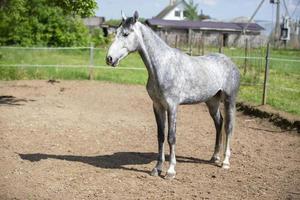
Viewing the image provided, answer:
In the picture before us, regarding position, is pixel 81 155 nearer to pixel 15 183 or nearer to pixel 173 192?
pixel 15 183

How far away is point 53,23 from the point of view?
80.7 feet

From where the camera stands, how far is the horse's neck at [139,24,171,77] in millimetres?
5391

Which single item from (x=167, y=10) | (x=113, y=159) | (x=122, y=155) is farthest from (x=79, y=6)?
(x=167, y=10)

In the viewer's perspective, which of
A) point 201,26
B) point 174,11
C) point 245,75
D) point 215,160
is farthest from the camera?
point 174,11

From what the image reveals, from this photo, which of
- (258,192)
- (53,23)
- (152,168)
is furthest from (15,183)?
(53,23)

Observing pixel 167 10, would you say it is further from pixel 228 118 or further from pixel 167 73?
pixel 167 73

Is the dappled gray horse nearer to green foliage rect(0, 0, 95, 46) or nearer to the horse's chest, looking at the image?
the horse's chest

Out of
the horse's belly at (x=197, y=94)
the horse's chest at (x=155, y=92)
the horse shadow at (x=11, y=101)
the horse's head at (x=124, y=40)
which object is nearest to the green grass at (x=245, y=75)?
the horse shadow at (x=11, y=101)

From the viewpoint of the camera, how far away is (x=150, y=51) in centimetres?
541

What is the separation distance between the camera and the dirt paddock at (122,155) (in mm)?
5043

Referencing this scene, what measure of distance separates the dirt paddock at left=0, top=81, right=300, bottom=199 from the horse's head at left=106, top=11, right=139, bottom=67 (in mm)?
1572

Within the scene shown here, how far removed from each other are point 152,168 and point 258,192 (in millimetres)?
1594

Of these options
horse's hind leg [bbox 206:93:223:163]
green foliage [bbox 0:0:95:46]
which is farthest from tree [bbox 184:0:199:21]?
horse's hind leg [bbox 206:93:223:163]

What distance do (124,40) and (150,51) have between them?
38 centimetres
